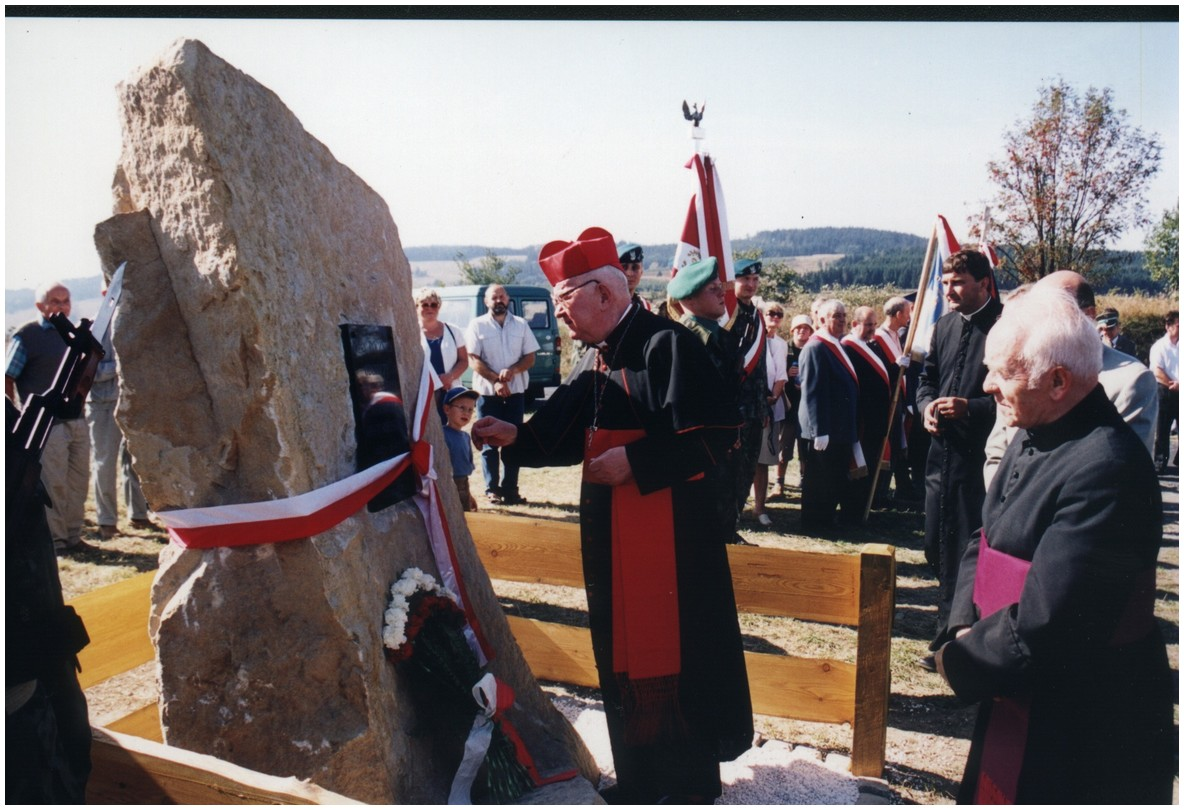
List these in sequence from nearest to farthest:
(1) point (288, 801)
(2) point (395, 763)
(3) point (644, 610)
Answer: (1) point (288, 801), (2) point (395, 763), (3) point (644, 610)

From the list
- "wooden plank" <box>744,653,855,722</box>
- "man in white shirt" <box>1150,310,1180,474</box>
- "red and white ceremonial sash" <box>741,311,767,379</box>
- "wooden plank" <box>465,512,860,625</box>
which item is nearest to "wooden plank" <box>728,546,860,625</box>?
"wooden plank" <box>465,512,860,625</box>

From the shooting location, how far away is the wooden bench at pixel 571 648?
204 centimetres

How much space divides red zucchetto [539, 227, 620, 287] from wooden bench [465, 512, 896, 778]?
142 cm

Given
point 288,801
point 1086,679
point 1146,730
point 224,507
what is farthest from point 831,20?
point 288,801

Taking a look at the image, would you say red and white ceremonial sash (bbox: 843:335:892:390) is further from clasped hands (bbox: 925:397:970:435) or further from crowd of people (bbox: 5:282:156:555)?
crowd of people (bbox: 5:282:156:555)

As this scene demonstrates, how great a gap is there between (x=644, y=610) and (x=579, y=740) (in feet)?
2.74

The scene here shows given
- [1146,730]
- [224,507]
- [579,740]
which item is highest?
[224,507]

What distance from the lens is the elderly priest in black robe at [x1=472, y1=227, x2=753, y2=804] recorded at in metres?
2.78

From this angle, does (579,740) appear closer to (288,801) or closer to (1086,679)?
(288,801)

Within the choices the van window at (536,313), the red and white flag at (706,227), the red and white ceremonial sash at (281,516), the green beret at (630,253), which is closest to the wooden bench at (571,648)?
the red and white ceremonial sash at (281,516)

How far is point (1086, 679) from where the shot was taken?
6.21ft

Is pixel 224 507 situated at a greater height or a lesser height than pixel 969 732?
greater

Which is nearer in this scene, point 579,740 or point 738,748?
point 738,748

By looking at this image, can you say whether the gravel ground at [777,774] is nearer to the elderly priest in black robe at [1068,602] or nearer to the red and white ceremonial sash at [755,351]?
the elderly priest in black robe at [1068,602]
